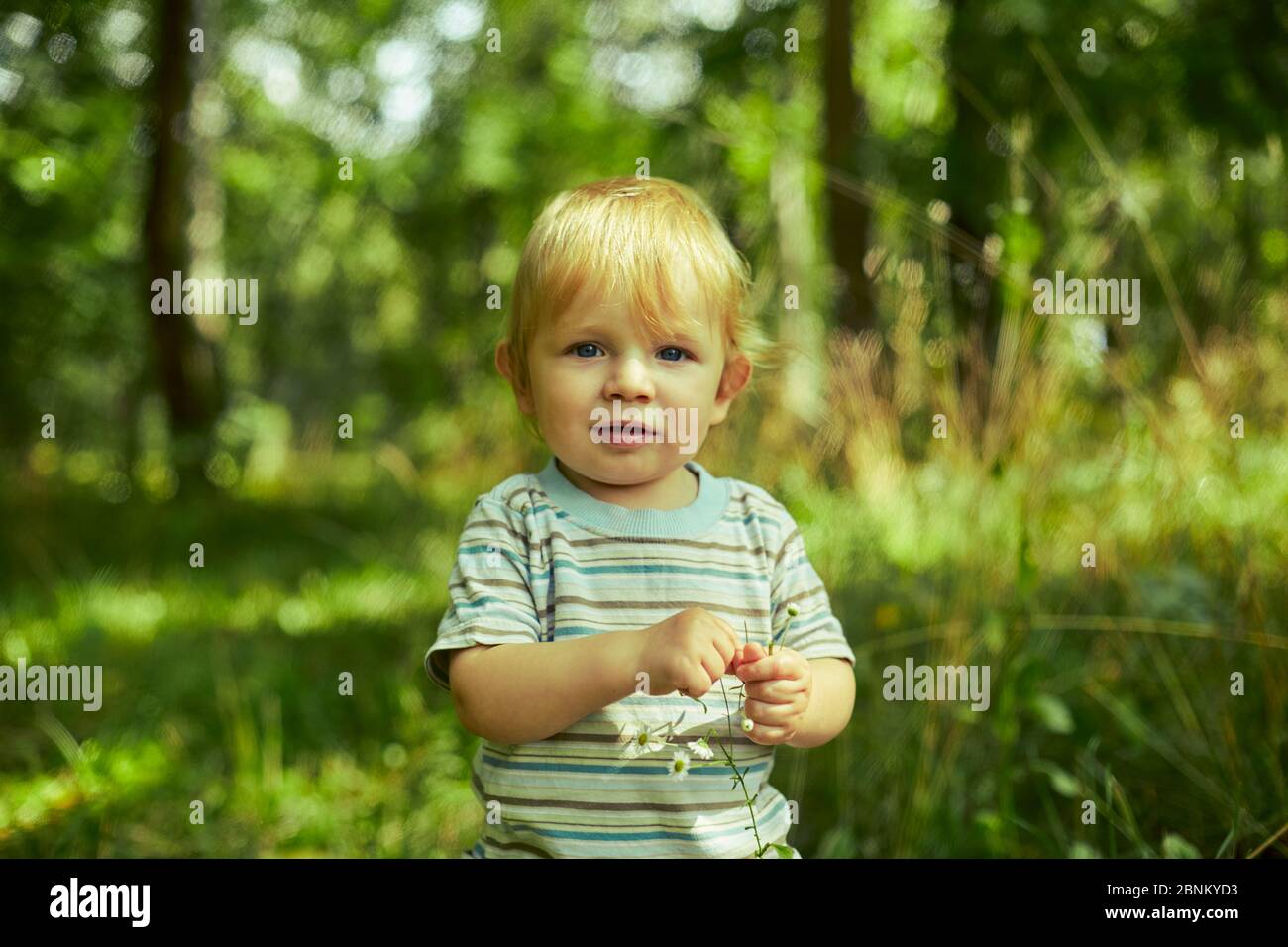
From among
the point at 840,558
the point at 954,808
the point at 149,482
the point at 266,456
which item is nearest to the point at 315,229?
the point at 266,456

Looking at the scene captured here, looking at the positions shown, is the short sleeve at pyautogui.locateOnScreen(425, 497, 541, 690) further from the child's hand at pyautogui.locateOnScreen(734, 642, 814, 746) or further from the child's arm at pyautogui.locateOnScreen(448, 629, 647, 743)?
the child's hand at pyautogui.locateOnScreen(734, 642, 814, 746)

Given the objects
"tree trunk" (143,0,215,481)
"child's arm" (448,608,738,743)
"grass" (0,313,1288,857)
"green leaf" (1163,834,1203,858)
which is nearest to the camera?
"child's arm" (448,608,738,743)

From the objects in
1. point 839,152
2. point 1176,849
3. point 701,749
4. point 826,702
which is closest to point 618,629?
point 701,749

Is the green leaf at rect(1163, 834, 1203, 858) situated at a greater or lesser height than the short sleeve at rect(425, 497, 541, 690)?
lesser

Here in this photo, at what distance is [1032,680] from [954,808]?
0.32 meters

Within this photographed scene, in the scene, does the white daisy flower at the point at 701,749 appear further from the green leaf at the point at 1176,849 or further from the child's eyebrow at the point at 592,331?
the green leaf at the point at 1176,849

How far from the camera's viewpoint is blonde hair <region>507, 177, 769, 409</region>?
1.36m

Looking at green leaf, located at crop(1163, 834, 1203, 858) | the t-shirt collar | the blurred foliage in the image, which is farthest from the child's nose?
green leaf, located at crop(1163, 834, 1203, 858)

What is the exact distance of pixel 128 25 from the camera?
23.3 feet

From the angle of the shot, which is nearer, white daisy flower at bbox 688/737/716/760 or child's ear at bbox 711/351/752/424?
white daisy flower at bbox 688/737/716/760

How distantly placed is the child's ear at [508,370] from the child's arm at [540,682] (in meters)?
0.32

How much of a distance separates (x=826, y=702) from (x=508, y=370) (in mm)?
561

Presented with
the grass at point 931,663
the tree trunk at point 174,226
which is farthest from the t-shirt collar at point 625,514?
the tree trunk at point 174,226
